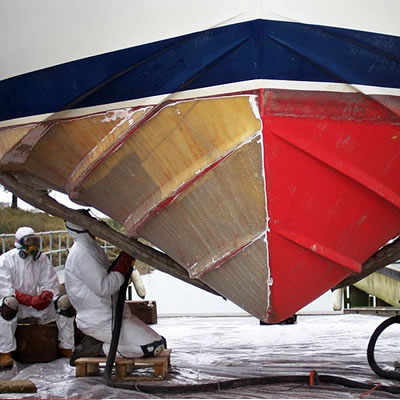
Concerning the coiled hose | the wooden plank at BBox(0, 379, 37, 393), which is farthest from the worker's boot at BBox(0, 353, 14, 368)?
the coiled hose

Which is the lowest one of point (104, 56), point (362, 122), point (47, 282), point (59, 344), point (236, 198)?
point (59, 344)

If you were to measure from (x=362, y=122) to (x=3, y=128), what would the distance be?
181 centimetres

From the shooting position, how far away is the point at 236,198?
3.34 metres

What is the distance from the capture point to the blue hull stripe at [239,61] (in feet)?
9.87

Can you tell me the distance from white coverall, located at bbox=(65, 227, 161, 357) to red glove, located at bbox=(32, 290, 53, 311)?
2.49 feet

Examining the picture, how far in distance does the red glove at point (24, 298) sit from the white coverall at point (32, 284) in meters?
0.05

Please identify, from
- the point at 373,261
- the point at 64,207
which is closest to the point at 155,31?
the point at 64,207

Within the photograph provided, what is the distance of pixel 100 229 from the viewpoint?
14.5 feet

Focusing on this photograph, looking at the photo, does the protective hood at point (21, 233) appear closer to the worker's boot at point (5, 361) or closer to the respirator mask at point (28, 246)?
the respirator mask at point (28, 246)

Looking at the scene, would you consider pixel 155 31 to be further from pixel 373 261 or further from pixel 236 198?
pixel 373 261

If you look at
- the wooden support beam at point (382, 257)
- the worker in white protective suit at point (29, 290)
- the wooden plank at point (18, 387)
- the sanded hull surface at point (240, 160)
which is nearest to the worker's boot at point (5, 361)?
the worker in white protective suit at point (29, 290)

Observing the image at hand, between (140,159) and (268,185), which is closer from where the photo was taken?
(268,185)

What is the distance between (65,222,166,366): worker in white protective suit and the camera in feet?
14.9

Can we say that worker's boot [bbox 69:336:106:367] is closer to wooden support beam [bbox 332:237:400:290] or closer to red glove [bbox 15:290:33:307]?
red glove [bbox 15:290:33:307]
